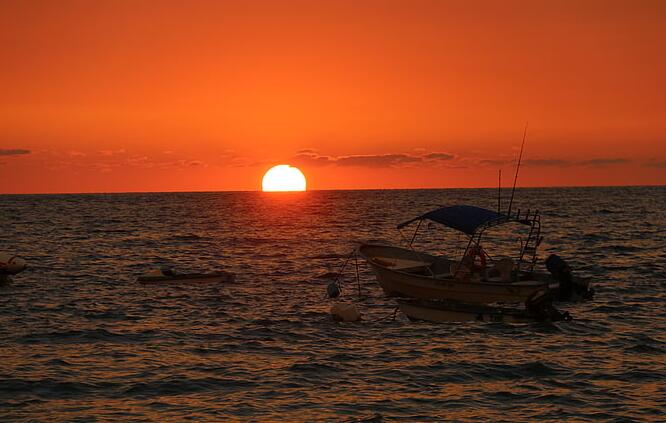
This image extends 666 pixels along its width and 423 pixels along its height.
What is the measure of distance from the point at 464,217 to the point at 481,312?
5.19 metres

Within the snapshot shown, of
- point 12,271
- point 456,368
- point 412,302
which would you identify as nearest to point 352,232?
point 12,271

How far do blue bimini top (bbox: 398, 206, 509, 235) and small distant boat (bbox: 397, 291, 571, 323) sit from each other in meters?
3.42

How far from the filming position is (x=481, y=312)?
26906 mm

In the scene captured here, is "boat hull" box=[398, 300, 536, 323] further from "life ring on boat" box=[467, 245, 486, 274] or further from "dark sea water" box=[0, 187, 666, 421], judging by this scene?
"life ring on boat" box=[467, 245, 486, 274]

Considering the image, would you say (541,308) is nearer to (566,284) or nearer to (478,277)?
(478,277)

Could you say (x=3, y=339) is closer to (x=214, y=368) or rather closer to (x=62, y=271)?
(x=214, y=368)

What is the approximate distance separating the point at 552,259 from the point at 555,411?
49.5 feet

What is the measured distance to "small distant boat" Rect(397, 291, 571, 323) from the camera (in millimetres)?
26531

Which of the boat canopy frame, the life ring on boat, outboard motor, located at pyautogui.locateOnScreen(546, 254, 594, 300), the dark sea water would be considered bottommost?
the dark sea water

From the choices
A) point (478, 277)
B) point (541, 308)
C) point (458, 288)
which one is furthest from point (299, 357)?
A: point (478, 277)

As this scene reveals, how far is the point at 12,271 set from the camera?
37.0 metres

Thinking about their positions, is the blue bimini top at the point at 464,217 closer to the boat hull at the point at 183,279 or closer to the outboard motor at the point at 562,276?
the outboard motor at the point at 562,276

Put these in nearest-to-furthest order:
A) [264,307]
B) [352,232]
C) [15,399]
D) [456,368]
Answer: [15,399]
[456,368]
[264,307]
[352,232]

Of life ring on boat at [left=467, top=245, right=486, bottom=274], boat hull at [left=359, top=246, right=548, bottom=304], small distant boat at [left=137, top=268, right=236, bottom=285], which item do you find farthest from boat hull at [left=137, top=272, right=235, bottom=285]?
life ring on boat at [left=467, top=245, right=486, bottom=274]
